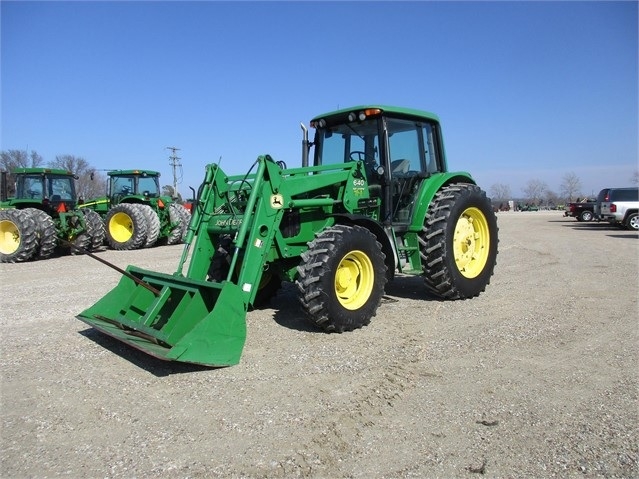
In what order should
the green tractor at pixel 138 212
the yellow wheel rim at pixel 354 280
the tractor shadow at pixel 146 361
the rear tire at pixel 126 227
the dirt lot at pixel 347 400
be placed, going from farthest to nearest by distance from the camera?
the green tractor at pixel 138 212, the rear tire at pixel 126 227, the yellow wheel rim at pixel 354 280, the tractor shadow at pixel 146 361, the dirt lot at pixel 347 400

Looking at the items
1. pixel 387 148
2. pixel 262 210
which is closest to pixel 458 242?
pixel 387 148

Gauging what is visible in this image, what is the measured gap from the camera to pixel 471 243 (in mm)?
6734

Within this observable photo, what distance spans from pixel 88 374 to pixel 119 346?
25.7 inches

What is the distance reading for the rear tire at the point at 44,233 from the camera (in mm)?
11336

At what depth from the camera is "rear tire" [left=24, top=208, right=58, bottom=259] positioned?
11.3 meters

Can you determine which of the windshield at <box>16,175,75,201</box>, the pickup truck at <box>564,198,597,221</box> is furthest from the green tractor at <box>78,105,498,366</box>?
the pickup truck at <box>564,198,597,221</box>

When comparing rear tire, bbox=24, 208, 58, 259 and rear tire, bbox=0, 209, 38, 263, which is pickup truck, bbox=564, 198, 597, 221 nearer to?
rear tire, bbox=24, 208, 58, 259

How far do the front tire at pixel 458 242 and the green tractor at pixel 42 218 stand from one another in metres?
8.46

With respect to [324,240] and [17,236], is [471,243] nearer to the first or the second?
[324,240]

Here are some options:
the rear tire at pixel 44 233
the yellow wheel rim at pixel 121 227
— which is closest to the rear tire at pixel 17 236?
the rear tire at pixel 44 233

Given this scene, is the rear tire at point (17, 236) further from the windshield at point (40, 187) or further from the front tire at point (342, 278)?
the front tire at point (342, 278)

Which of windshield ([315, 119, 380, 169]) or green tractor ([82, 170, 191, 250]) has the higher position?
windshield ([315, 119, 380, 169])

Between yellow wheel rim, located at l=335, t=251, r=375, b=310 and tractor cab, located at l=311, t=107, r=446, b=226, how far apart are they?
3.63ft

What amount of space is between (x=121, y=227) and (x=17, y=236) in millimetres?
3150
